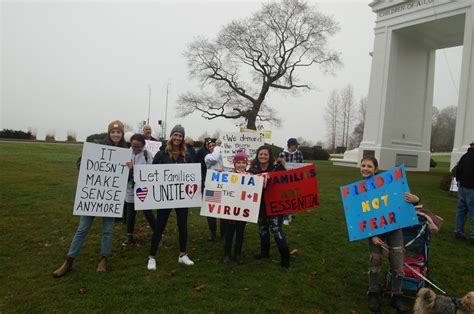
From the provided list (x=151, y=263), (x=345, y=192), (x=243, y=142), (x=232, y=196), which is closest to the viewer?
(x=345, y=192)

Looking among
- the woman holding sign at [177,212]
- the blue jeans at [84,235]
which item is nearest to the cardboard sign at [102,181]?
the blue jeans at [84,235]

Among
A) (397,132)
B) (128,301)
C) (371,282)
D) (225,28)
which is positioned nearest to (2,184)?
(128,301)

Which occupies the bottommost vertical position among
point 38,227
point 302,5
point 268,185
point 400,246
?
point 38,227

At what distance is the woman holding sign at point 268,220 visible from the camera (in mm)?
5465

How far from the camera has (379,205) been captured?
4.37 metres

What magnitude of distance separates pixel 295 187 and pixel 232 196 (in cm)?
105

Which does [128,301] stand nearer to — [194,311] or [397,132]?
[194,311]

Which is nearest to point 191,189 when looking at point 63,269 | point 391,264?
point 63,269

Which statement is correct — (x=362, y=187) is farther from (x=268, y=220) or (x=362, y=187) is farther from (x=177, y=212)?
(x=177, y=212)

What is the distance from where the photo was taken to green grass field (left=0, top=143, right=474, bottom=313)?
13.8 ft

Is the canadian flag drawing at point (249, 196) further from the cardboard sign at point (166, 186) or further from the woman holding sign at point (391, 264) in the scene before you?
the woman holding sign at point (391, 264)

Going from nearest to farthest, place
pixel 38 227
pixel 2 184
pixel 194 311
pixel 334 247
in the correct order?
pixel 194 311, pixel 334 247, pixel 38 227, pixel 2 184

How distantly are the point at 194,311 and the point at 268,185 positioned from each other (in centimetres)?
232

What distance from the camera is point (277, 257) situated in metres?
6.00
